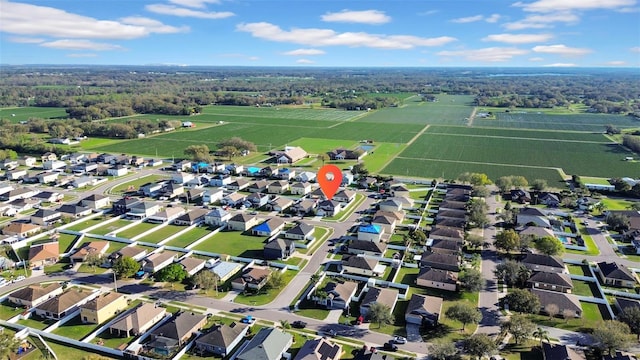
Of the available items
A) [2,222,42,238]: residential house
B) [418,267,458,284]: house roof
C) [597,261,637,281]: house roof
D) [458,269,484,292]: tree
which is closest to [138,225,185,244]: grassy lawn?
[2,222,42,238]: residential house

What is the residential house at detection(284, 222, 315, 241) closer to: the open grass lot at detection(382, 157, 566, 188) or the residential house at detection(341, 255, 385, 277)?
the residential house at detection(341, 255, 385, 277)

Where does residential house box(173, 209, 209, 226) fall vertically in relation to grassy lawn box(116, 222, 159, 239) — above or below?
above

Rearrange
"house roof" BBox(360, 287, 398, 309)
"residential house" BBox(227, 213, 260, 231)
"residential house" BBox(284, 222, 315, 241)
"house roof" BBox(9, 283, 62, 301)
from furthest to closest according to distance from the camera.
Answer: "residential house" BBox(227, 213, 260, 231), "residential house" BBox(284, 222, 315, 241), "house roof" BBox(9, 283, 62, 301), "house roof" BBox(360, 287, 398, 309)

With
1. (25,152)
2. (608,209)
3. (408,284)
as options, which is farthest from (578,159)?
(25,152)

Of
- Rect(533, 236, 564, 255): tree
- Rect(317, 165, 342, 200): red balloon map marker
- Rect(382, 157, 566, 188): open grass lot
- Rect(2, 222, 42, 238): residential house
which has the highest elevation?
Rect(317, 165, 342, 200): red balloon map marker

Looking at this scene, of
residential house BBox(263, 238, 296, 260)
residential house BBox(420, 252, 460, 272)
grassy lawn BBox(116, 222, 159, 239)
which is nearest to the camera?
residential house BBox(420, 252, 460, 272)

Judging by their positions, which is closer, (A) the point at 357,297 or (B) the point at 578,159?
(A) the point at 357,297

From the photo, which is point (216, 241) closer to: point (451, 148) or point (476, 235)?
point (476, 235)
